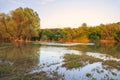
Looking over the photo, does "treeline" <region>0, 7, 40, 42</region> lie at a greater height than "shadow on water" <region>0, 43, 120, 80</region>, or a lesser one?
greater

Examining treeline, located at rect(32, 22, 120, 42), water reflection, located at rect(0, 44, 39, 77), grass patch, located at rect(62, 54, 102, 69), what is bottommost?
grass patch, located at rect(62, 54, 102, 69)

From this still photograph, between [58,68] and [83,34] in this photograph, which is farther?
[83,34]

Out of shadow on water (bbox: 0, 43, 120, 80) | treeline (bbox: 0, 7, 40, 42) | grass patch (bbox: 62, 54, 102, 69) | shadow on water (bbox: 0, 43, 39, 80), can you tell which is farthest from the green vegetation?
grass patch (bbox: 62, 54, 102, 69)

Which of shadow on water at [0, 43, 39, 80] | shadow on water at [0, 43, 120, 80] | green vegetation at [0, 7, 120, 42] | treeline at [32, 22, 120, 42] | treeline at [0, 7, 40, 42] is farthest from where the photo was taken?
treeline at [32, 22, 120, 42]

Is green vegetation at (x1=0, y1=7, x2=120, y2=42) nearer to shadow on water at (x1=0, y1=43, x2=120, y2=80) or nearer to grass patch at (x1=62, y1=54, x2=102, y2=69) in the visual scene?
shadow on water at (x1=0, y1=43, x2=120, y2=80)

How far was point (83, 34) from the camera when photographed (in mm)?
97500

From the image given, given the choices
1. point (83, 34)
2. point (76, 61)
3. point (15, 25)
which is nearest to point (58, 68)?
point (76, 61)

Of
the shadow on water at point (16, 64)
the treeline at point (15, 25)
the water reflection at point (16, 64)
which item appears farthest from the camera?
the treeline at point (15, 25)

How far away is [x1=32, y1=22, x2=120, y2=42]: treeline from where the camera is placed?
283ft

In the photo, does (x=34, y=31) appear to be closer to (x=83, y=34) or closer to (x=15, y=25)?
(x=15, y=25)

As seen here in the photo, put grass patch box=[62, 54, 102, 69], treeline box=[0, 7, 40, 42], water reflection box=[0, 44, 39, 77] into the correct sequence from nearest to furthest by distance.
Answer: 1. water reflection box=[0, 44, 39, 77]
2. grass patch box=[62, 54, 102, 69]
3. treeline box=[0, 7, 40, 42]

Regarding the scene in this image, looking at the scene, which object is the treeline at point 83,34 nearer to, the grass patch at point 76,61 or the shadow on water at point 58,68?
the grass patch at point 76,61

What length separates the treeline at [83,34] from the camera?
86.1 metres

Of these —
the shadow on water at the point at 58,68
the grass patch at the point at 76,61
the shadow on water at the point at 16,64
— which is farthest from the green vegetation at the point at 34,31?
the grass patch at the point at 76,61
